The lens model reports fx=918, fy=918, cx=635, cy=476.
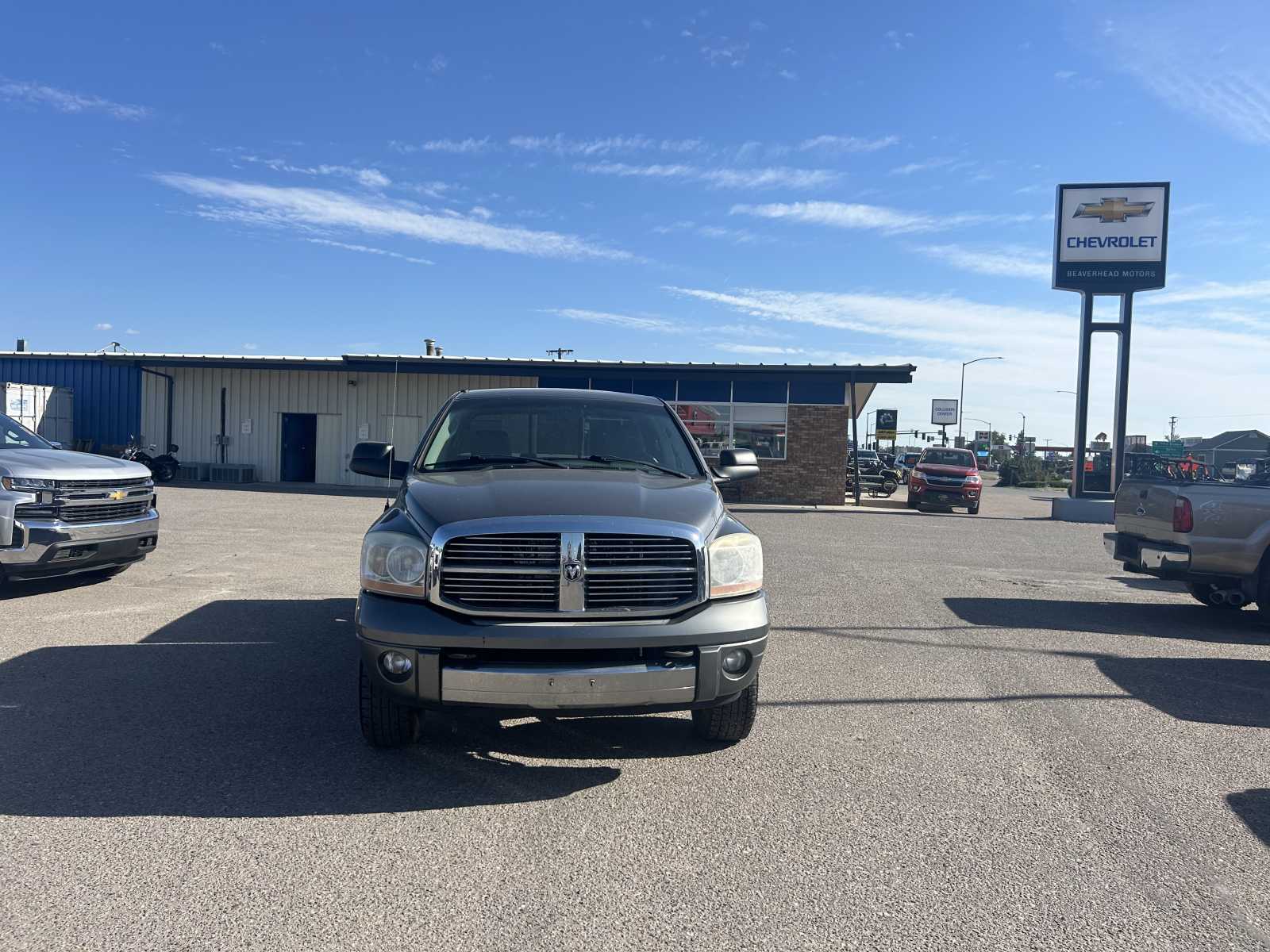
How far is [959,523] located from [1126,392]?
798 cm

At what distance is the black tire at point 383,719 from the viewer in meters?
4.16

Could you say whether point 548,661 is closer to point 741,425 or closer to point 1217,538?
point 1217,538

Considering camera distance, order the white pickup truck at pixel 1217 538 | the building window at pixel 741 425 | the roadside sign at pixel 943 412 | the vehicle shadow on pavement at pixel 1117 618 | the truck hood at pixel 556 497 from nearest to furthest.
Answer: the truck hood at pixel 556 497 → the vehicle shadow on pavement at pixel 1117 618 → the white pickup truck at pixel 1217 538 → the building window at pixel 741 425 → the roadside sign at pixel 943 412

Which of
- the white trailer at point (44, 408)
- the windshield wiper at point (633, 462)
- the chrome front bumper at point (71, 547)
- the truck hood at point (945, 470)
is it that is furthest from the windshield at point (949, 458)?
the white trailer at point (44, 408)

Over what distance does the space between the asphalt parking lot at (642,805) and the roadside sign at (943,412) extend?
56615 mm

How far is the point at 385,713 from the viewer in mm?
4195

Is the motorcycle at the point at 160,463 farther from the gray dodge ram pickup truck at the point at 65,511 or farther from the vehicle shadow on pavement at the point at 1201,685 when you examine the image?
the vehicle shadow on pavement at the point at 1201,685

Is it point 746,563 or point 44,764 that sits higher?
point 746,563

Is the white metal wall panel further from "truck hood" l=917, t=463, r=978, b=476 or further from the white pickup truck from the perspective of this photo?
the white pickup truck

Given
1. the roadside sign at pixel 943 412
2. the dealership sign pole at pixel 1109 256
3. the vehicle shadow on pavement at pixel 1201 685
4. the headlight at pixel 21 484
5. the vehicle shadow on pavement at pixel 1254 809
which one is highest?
the dealership sign pole at pixel 1109 256

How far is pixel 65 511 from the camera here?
7.69 meters

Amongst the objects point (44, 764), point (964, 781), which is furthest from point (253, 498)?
point (964, 781)

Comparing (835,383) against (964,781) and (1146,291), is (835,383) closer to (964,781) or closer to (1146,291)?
(1146,291)

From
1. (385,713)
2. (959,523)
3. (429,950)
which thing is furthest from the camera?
(959,523)
